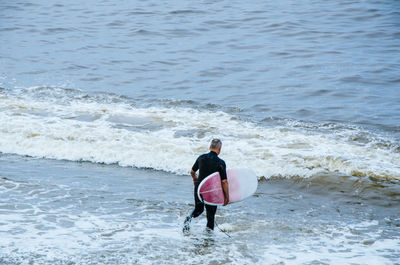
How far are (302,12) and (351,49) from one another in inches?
287

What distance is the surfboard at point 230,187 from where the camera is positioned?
292 inches

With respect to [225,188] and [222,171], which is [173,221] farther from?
[222,171]

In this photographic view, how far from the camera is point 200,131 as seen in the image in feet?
46.6

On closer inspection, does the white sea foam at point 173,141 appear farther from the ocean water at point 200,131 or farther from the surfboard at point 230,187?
the surfboard at point 230,187

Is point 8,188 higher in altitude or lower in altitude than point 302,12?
lower

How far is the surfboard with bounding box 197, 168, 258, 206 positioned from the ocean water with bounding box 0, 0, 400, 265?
1.79ft

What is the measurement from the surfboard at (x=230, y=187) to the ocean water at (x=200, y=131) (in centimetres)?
54

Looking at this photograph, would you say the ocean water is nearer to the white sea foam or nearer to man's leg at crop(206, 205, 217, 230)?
the white sea foam

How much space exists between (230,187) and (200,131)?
20.2 ft

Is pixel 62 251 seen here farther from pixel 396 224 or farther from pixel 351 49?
pixel 351 49

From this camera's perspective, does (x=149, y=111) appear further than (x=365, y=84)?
No

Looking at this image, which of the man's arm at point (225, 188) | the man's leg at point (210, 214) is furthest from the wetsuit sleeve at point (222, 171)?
the man's leg at point (210, 214)

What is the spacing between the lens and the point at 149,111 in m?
16.4

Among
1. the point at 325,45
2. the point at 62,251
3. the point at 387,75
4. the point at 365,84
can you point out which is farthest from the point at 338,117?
the point at 62,251
